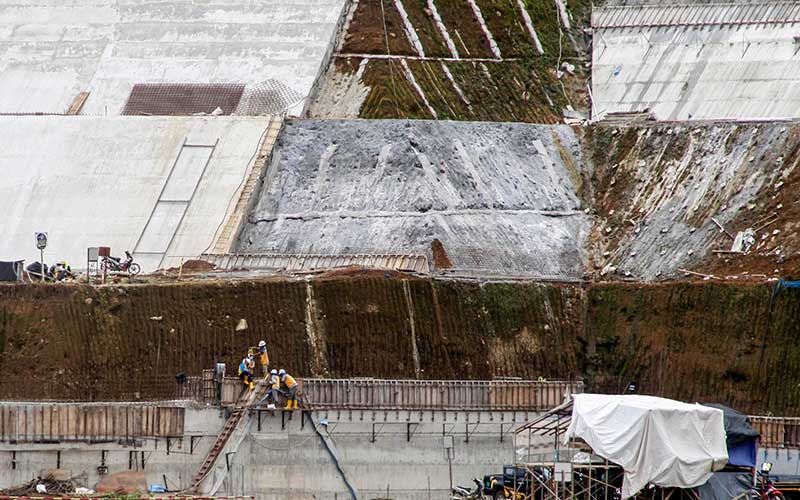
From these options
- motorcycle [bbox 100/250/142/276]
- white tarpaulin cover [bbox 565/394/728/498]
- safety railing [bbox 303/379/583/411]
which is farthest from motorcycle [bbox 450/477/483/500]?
motorcycle [bbox 100/250/142/276]

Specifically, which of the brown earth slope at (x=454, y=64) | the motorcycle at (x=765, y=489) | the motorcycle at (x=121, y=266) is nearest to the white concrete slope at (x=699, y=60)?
the brown earth slope at (x=454, y=64)

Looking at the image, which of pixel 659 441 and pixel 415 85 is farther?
pixel 415 85

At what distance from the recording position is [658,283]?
8869 centimetres

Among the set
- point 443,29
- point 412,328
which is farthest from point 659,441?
point 443,29

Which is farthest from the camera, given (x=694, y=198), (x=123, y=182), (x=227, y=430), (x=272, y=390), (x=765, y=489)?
(x=123, y=182)

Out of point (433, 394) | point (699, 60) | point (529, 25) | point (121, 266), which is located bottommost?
point (433, 394)

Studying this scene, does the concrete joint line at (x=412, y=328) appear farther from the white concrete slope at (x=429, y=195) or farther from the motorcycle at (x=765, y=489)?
the motorcycle at (x=765, y=489)

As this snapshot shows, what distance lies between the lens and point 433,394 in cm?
7775

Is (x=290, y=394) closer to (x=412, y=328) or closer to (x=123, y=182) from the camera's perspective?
(x=412, y=328)

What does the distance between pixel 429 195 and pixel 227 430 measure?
25.3m

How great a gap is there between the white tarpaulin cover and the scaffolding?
73cm

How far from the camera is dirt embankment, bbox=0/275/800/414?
273 feet

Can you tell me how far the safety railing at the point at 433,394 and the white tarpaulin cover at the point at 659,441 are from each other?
525 inches

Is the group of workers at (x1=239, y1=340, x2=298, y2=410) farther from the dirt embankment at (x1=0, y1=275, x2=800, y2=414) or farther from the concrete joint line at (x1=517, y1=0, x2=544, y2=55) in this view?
the concrete joint line at (x1=517, y1=0, x2=544, y2=55)
